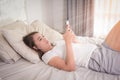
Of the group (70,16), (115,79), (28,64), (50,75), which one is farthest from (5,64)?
(70,16)

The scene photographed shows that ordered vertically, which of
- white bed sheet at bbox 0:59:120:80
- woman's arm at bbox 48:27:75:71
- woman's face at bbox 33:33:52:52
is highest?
woman's face at bbox 33:33:52:52

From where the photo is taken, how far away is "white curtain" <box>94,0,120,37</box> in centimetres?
299

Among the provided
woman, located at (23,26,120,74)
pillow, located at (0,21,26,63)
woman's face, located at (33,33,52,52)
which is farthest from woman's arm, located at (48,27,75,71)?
pillow, located at (0,21,26,63)

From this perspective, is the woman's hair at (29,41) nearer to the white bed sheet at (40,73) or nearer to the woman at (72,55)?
the woman at (72,55)

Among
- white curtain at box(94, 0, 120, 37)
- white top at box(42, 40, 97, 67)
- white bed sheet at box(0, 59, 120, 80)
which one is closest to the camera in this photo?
white bed sheet at box(0, 59, 120, 80)

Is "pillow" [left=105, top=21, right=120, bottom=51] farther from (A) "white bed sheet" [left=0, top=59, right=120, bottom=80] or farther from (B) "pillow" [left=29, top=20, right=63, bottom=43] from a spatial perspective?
(B) "pillow" [left=29, top=20, right=63, bottom=43]

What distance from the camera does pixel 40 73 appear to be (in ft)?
5.05

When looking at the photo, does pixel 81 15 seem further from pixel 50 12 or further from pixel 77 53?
pixel 77 53

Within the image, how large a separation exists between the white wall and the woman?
126cm

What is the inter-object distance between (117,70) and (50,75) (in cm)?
54

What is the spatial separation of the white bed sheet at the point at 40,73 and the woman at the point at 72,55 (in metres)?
0.05

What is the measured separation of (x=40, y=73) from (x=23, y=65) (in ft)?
0.81

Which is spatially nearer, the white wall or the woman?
the woman

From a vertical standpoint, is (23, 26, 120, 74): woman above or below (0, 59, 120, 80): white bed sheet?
above
